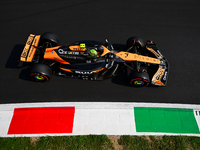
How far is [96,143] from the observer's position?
6.40 m

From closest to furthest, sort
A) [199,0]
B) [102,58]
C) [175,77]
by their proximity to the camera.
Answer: [102,58]
[175,77]
[199,0]

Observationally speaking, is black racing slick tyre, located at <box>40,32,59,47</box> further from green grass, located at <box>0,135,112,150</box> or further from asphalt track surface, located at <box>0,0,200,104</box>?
green grass, located at <box>0,135,112,150</box>

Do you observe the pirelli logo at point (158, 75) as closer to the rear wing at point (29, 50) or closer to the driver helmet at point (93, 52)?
the driver helmet at point (93, 52)

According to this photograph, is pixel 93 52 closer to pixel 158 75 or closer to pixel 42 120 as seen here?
pixel 158 75

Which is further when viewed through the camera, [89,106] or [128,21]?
[128,21]

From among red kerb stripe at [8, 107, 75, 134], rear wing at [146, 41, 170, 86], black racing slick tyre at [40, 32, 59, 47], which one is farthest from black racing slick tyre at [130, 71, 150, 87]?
black racing slick tyre at [40, 32, 59, 47]

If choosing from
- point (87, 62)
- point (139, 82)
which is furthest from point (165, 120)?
point (87, 62)

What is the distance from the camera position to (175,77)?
820 cm

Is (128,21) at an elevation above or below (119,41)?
above

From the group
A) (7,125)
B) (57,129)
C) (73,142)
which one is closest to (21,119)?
(7,125)

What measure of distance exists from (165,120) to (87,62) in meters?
4.44

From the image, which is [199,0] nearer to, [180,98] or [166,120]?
[180,98]

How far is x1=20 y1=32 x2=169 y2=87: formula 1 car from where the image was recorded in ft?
23.7

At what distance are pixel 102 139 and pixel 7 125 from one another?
4168mm
